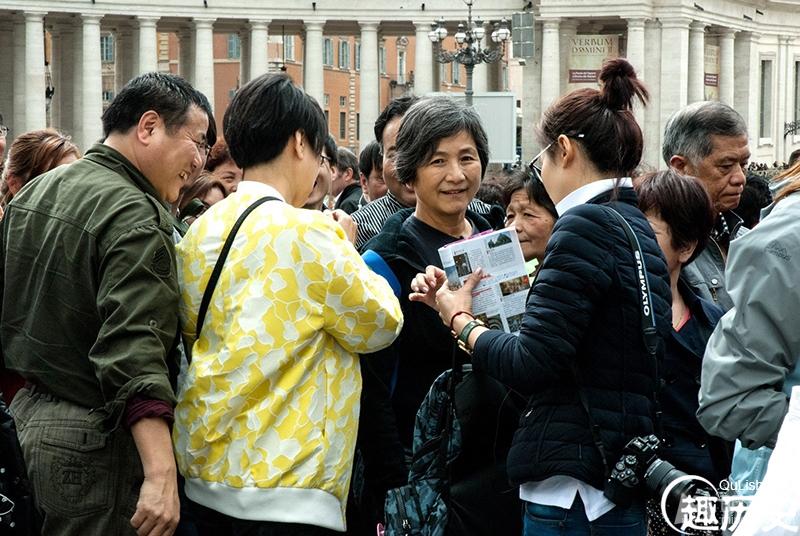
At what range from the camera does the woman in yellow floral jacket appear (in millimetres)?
Result: 4016

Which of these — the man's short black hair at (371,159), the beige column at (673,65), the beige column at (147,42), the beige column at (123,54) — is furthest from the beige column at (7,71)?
the man's short black hair at (371,159)

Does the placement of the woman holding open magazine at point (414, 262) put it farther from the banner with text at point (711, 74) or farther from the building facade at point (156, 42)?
the banner with text at point (711, 74)

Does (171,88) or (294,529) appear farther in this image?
(171,88)

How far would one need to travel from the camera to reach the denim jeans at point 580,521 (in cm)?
417

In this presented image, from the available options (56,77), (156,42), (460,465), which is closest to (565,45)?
(156,42)

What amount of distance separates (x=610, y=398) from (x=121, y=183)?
64.2 inches

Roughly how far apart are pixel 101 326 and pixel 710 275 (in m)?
3.12

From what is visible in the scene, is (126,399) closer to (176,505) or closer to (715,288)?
(176,505)

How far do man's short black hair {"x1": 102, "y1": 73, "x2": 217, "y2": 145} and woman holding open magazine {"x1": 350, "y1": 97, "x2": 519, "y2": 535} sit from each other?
3.26 ft

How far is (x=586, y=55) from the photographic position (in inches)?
1933

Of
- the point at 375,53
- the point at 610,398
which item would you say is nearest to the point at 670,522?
the point at 610,398

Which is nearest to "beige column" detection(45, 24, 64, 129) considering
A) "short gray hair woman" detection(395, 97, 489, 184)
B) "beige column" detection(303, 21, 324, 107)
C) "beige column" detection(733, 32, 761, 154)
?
"beige column" detection(303, 21, 324, 107)

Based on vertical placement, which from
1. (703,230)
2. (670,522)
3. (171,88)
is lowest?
(670,522)

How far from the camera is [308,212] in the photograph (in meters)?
4.14
